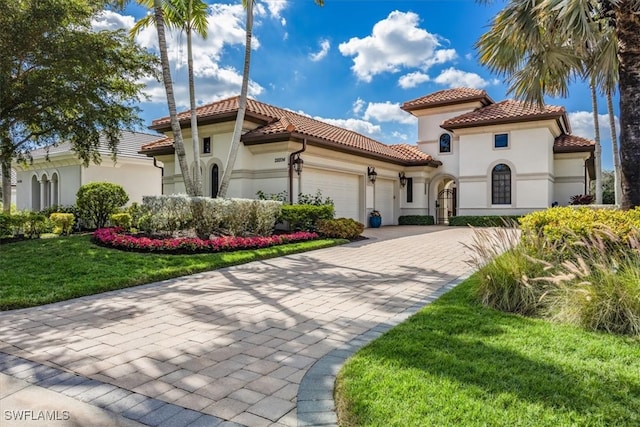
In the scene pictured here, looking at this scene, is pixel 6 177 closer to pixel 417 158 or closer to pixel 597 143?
pixel 417 158

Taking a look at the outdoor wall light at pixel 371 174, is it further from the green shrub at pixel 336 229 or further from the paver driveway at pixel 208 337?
the paver driveway at pixel 208 337

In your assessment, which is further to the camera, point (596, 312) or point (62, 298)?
point (62, 298)

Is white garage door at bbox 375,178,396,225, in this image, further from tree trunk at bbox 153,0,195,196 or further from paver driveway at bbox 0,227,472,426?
paver driveway at bbox 0,227,472,426

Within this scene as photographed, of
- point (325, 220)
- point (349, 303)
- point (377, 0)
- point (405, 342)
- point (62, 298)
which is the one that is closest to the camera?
point (405, 342)

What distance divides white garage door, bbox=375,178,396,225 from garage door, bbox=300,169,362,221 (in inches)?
90.1

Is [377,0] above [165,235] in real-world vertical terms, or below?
above

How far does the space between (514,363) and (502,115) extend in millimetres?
21091

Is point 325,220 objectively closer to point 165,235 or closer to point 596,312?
point 165,235

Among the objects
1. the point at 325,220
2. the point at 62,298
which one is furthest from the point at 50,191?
the point at 62,298

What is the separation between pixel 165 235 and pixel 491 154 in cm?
1808

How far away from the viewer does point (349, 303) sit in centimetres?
632

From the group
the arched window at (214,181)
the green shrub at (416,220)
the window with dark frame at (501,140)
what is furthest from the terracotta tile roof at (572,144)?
the arched window at (214,181)

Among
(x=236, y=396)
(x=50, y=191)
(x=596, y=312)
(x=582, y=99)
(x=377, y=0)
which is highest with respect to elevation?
(x=377, y=0)

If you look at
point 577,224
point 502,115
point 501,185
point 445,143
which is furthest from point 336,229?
point 445,143
